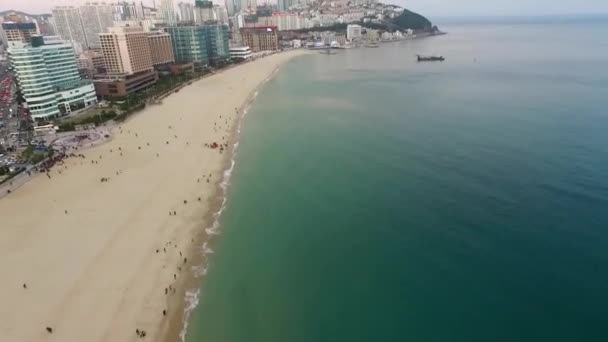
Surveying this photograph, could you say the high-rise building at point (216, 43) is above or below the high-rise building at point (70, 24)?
below

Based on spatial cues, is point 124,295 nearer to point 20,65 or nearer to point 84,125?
point 84,125

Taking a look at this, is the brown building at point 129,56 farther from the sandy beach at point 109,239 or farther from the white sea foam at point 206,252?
the white sea foam at point 206,252

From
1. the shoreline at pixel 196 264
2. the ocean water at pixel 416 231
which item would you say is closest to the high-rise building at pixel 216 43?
the ocean water at pixel 416 231

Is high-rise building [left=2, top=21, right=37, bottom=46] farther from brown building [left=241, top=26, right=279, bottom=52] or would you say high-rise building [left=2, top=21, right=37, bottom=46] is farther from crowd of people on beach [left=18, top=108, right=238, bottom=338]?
brown building [left=241, top=26, right=279, bottom=52]

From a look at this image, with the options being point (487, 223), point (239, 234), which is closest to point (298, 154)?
point (239, 234)

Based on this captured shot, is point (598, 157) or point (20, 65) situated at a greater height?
point (20, 65)

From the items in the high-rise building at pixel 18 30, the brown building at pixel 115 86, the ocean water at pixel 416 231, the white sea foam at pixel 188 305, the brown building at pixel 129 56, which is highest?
the high-rise building at pixel 18 30

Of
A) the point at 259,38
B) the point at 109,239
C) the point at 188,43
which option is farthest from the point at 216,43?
the point at 109,239
